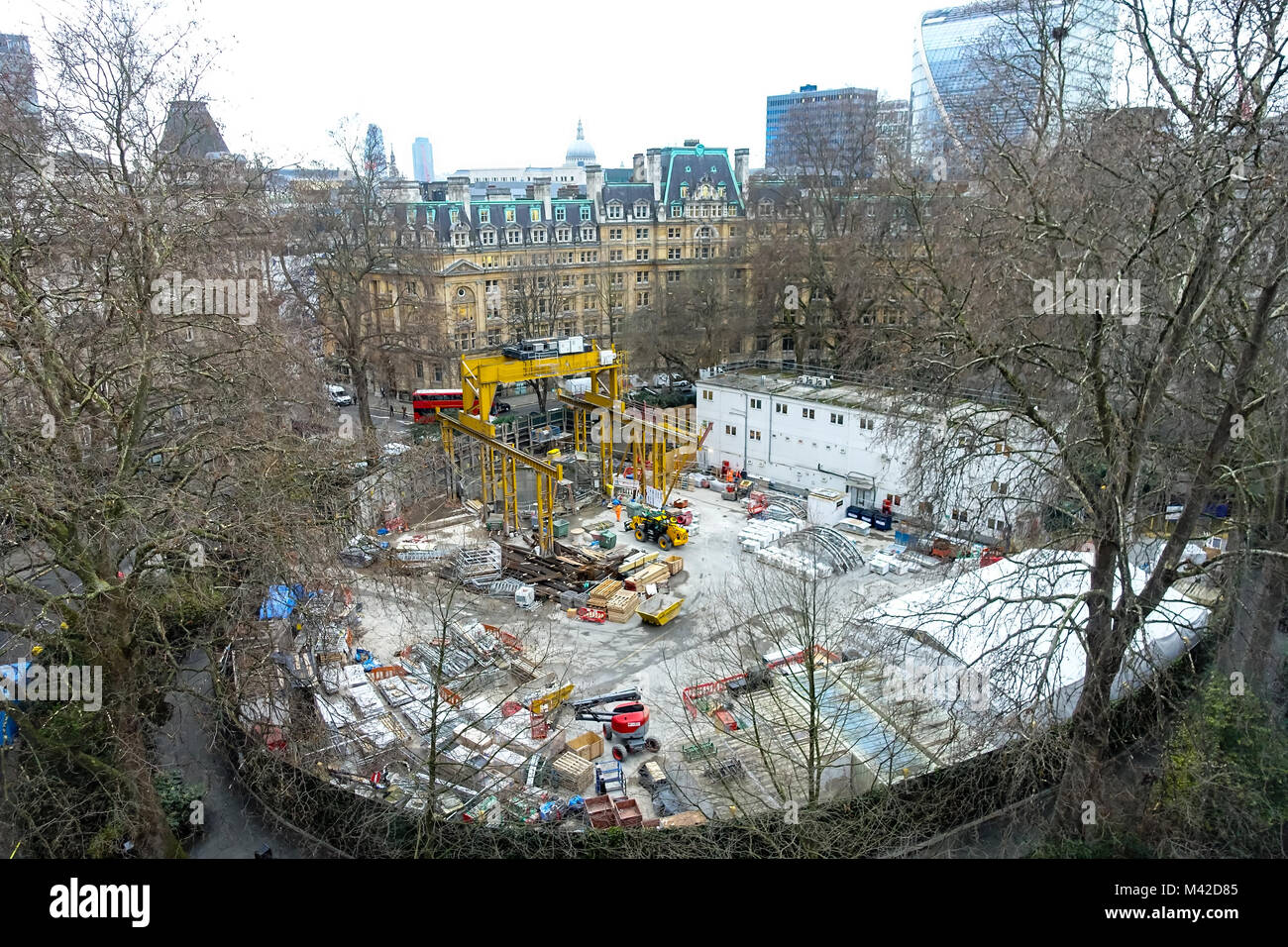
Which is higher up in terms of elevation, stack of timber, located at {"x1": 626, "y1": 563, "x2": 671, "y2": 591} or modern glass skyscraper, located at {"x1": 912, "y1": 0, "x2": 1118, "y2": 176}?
modern glass skyscraper, located at {"x1": 912, "y1": 0, "x2": 1118, "y2": 176}

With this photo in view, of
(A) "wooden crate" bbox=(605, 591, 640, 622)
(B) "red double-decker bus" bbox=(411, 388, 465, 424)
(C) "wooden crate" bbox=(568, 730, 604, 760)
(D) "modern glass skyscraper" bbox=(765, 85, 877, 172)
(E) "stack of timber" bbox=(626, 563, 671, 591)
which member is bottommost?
(C) "wooden crate" bbox=(568, 730, 604, 760)

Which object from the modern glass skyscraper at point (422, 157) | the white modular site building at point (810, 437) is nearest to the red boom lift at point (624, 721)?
the white modular site building at point (810, 437)

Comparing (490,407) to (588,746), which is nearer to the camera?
(588,746)

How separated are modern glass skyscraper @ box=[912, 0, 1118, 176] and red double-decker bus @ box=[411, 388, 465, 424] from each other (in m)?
21.7

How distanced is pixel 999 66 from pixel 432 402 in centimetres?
2468

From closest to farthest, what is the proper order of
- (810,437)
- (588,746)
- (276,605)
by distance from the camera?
1. (588,746)
2. (276,605)
3. (810,437)

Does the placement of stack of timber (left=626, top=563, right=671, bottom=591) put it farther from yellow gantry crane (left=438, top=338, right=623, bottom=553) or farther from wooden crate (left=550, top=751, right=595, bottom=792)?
wooden crate (left=550, top=751, right=595, bottom=792)

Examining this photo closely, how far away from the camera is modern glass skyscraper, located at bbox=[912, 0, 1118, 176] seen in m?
13.4

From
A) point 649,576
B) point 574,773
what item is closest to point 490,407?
point 649,576

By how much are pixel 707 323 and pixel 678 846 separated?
31.7 meters

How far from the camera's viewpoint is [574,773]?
13742mm

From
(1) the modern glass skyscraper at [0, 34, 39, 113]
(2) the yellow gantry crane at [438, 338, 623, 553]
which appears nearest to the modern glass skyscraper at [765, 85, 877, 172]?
(2) the yellow gantry crane at [438, 338, 623, 553]

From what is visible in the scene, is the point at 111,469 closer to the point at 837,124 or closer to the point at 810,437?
the point at 810,437
